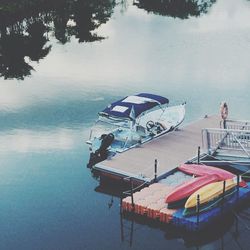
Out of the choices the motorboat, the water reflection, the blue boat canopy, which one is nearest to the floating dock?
the motorboat

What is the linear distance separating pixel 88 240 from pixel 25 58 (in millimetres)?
45956

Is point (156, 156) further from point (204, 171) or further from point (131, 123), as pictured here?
point (204, 171)

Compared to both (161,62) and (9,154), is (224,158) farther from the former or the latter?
(161,62)

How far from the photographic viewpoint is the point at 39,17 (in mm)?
88438

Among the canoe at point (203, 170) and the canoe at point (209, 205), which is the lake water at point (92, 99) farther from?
the canoe at point (203, 170)

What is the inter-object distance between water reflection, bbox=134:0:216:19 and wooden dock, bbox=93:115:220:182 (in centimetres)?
6852

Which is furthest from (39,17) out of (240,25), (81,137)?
(81,137)

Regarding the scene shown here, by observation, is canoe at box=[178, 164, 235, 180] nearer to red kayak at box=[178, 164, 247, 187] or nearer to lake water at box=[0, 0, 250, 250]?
red kayak at box=[178, 164, 247, 187]

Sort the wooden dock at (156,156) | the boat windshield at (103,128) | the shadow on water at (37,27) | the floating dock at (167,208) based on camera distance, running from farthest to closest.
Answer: the shadow on water at (37,27), the boat windshield at (103,128), the wooden dock at (156,156), the floating dock at (167,208)

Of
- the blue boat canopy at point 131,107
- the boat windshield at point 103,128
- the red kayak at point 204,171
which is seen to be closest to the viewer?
the red kayak at point 204,171

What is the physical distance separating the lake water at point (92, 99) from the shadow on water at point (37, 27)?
0.51 meters

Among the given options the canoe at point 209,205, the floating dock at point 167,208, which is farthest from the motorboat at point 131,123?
the canoe at point 209,205

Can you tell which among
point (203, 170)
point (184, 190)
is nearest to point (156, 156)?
point (203, 170)

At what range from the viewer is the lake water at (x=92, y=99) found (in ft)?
91.5
